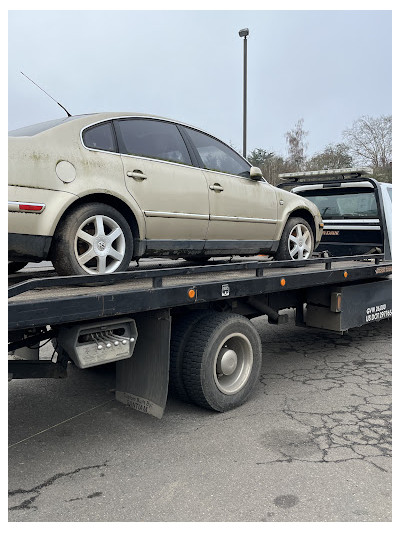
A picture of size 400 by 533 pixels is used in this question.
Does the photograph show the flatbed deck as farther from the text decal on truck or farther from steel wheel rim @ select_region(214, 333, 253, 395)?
the text decal on truck

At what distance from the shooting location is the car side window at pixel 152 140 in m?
3.68

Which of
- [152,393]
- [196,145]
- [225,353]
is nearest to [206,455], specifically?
[152,393]

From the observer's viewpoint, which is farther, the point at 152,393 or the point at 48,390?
the point at 48,390

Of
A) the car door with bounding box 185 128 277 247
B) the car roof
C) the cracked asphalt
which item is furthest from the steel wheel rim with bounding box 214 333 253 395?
the car roof

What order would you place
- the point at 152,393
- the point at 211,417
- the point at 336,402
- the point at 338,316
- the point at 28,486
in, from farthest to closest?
the point at 338,316 < the point at 336,402 < the point at 211,417 < the point at 152,393 < the point at 28,486

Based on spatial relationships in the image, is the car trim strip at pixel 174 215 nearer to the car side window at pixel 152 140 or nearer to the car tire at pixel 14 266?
the car side window at pixel 152 140

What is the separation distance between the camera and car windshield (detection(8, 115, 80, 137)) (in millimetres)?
3258

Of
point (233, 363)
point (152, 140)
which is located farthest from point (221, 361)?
point (152, 140)

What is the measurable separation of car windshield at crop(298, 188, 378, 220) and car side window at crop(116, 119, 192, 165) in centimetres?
310

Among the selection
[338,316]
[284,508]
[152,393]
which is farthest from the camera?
[338,316]

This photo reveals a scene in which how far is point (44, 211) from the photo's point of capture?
301cm

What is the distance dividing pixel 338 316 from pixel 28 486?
11.7ft

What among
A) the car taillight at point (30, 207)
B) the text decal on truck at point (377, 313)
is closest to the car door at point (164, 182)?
the car taillight at point (30, 207)

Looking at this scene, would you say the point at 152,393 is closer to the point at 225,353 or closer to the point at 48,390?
the point at 225,353
